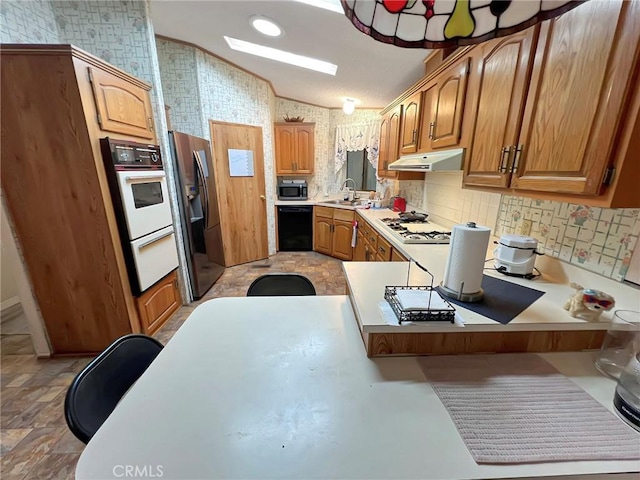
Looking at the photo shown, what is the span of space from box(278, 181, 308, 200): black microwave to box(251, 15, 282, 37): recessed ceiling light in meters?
2.24

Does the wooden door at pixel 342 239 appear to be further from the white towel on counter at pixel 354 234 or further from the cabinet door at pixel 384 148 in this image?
the cabinet door at pixel 384 148

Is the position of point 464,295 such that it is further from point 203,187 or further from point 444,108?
point 203,187

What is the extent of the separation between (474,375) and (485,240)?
0.46 metres

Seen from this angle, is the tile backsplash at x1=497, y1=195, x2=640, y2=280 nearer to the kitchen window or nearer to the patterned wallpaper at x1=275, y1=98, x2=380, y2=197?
the kitchen window

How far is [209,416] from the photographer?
688 mm

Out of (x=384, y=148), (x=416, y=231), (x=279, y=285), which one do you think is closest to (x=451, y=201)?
(x=416, y=231)

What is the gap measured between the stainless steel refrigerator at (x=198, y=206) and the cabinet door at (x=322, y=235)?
163 centimetres

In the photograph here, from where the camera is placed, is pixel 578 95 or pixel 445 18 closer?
pixel 445 18

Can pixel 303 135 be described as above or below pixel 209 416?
above

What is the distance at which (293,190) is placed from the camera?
4461mm

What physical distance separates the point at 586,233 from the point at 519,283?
0.36 m

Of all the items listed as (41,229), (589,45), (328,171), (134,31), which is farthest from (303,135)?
(589,45)

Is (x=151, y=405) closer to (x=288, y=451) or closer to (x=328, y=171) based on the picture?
(x=288, y=451)

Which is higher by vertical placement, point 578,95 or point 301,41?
point 301,41
